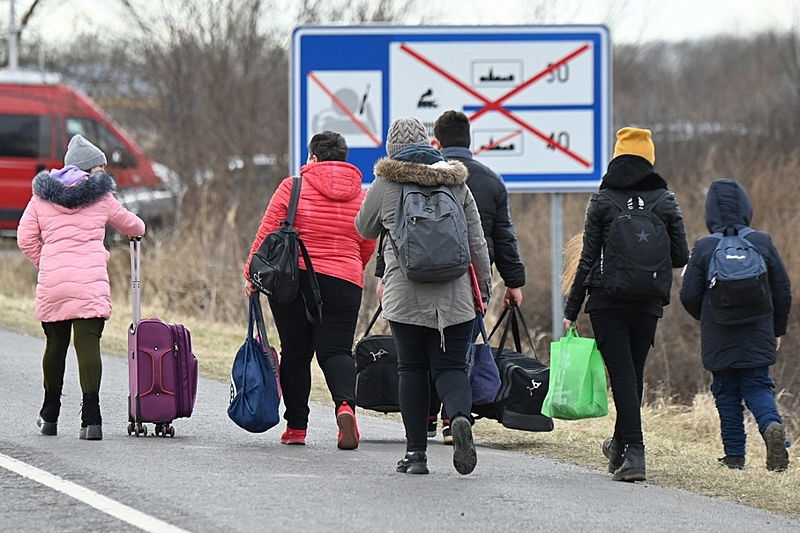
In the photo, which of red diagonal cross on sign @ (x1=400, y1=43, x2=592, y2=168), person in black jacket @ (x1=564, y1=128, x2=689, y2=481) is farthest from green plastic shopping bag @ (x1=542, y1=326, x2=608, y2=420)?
red diagonal cross on sign @ (x1=400, y1=43, x2=592, y2=168)

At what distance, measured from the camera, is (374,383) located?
9.44m

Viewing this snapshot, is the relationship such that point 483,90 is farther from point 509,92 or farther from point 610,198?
point 610,198

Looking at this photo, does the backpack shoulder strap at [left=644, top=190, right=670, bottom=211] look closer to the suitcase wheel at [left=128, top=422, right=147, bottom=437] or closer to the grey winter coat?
the grey winter coat

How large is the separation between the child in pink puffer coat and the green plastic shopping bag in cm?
236

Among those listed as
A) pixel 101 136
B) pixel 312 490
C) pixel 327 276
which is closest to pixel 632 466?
pixel 312 490

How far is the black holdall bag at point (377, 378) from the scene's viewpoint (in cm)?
941

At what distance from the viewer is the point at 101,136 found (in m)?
24.7

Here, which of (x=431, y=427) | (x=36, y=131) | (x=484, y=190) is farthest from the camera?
(x=36, y=131)

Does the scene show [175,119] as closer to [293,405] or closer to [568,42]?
[568,42]

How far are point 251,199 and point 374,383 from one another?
1344 centimetres

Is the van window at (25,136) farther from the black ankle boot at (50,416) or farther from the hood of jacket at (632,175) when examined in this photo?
the hood of jacket at (632,175)

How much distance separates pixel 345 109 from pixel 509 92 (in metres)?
1.51

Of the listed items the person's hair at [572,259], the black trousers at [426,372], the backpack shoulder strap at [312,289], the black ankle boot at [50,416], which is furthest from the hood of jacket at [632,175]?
the black ankle boot at [50,416]

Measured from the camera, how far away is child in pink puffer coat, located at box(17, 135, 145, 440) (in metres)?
8.86
